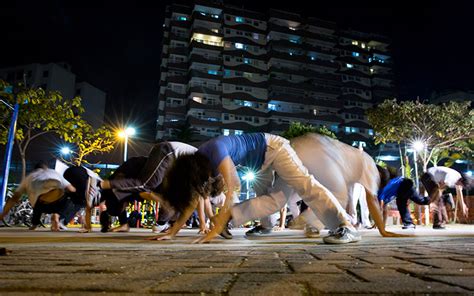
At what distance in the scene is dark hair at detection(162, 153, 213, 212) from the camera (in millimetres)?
3920

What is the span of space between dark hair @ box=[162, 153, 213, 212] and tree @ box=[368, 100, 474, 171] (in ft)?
53.3

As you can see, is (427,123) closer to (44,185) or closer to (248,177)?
(248,177)

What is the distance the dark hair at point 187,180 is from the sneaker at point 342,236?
1.40 meters

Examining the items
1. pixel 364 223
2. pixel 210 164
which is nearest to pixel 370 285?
pixel 210 164

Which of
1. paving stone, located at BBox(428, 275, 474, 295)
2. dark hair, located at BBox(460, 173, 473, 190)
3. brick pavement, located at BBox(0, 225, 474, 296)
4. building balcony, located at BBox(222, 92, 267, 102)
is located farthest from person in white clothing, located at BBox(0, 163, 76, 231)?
building balcony, located at BBox(222, 92, 267, 102)

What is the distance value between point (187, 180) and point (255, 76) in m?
55.8

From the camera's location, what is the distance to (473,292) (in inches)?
41.8

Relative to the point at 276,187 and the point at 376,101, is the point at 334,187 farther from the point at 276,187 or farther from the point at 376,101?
the point at 376,101

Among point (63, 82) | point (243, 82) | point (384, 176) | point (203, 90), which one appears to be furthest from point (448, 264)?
point (63, 82)

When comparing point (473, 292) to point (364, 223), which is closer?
point (473, 292)

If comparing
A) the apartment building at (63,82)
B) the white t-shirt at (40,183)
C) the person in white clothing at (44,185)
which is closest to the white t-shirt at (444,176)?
the person in white clothing at (44,185)

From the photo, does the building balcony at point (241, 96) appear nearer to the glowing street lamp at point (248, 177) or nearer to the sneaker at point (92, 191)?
the glowing street lamp at point (248, 177)

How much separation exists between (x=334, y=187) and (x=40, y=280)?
3.69 meters

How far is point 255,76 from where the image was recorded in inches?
2297
